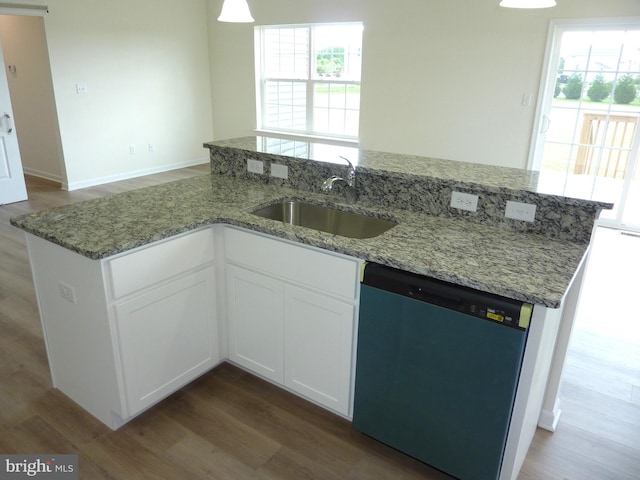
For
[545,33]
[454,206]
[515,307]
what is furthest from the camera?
[545,33]

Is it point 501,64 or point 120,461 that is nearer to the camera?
point 120,461

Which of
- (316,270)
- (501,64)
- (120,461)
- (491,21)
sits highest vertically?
(491,21)

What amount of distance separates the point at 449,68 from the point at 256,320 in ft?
13.4

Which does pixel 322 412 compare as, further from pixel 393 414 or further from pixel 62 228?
pixel 62 228

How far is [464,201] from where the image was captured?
2160 millimetres

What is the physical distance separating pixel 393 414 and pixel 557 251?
3.01 ft

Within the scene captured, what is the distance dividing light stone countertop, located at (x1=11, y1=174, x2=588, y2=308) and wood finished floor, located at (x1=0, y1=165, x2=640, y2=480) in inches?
34.4

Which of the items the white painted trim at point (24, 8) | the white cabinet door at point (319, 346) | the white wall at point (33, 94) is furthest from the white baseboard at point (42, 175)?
the white cabinet door at point (319, 346)

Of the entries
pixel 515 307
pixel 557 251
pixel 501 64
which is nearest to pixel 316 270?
pixel 515 307

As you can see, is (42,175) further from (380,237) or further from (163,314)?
(380,237)

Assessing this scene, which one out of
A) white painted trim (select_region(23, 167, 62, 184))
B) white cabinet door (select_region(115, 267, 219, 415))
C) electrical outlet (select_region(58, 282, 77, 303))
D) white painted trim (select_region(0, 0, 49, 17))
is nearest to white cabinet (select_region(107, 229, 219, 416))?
white cabinet door (select_region(115, 267, 219, 415))

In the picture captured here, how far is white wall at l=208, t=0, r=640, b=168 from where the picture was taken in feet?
15.5

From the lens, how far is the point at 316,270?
197cm

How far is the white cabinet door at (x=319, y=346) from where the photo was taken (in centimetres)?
199
